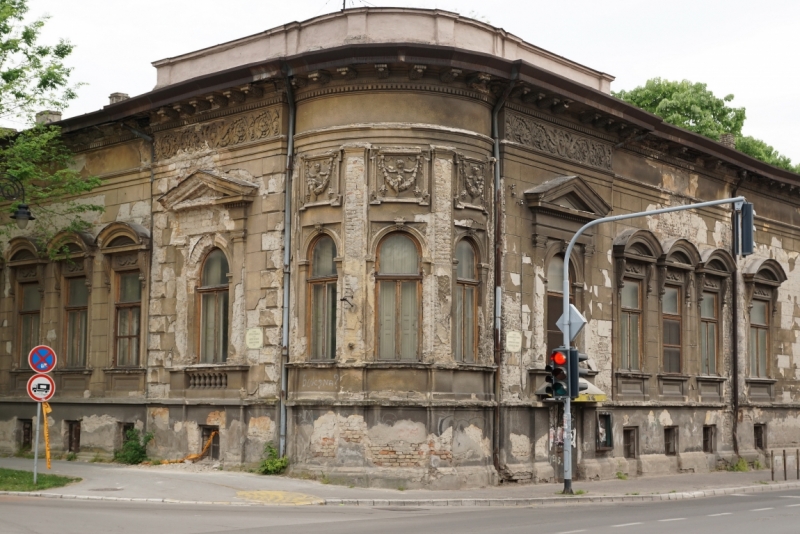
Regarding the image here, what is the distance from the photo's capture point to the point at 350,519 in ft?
54.6

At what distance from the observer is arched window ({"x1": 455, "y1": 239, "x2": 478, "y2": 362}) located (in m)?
22.4

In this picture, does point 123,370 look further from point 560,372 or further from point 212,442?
point 560,372

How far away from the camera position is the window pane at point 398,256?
869 inches

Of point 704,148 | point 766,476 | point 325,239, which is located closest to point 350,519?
point 325,239

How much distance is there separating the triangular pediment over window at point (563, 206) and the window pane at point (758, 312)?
9.35 meters

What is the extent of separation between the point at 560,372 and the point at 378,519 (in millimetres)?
5787

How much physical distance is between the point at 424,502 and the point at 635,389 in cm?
1015

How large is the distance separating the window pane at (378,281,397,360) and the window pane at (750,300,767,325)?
15.5 m

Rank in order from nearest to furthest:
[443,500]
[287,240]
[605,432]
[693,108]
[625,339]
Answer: [443,500] → [287,240] → [605,432] → [625,339] → [693,108]

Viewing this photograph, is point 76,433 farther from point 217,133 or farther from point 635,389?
point 635,389

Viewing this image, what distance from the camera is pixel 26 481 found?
2014cm

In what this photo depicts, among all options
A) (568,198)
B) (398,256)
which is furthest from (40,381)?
(568,198)

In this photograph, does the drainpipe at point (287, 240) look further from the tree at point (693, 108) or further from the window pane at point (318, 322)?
the tree at point (693, 108)

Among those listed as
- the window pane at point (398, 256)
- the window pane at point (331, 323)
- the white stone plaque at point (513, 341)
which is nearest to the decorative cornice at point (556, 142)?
the window pane at point (398, 256)
